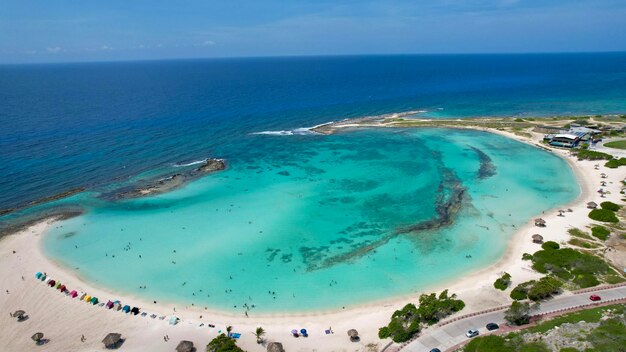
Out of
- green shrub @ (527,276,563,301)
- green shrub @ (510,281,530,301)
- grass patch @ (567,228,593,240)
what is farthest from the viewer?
grass patch @ (567,228,593,240)

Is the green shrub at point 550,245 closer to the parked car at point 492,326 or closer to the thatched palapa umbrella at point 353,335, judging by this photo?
the parked car at point 492,326

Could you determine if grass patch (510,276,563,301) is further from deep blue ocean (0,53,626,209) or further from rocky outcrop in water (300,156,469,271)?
deep blue ocean (0,53,626,209)

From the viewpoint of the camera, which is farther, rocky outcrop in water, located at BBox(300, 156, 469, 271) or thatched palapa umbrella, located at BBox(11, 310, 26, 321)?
rocky outcrop in water, located at BBox(300, 156, 469, 271)

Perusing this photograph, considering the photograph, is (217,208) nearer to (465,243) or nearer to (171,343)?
(171,343)

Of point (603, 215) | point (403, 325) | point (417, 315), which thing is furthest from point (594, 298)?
point (603, 215)

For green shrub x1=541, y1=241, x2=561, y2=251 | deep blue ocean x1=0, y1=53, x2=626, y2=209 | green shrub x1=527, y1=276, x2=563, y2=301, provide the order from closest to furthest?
1. green shrub x1=527, y1=276, x2=563, y2=301
2. green shrub x1=541, y1=241, x2=561, y2=251
3. deep blue ocean x1=0, y1=53, x2=626, y2=209

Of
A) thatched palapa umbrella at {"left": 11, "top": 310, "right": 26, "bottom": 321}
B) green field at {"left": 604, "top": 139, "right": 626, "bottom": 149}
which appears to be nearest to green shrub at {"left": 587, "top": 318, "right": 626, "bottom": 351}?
thatched palapa umbrella at {"left": 11, "top": 310, "right": 26, "bottom": 321}
